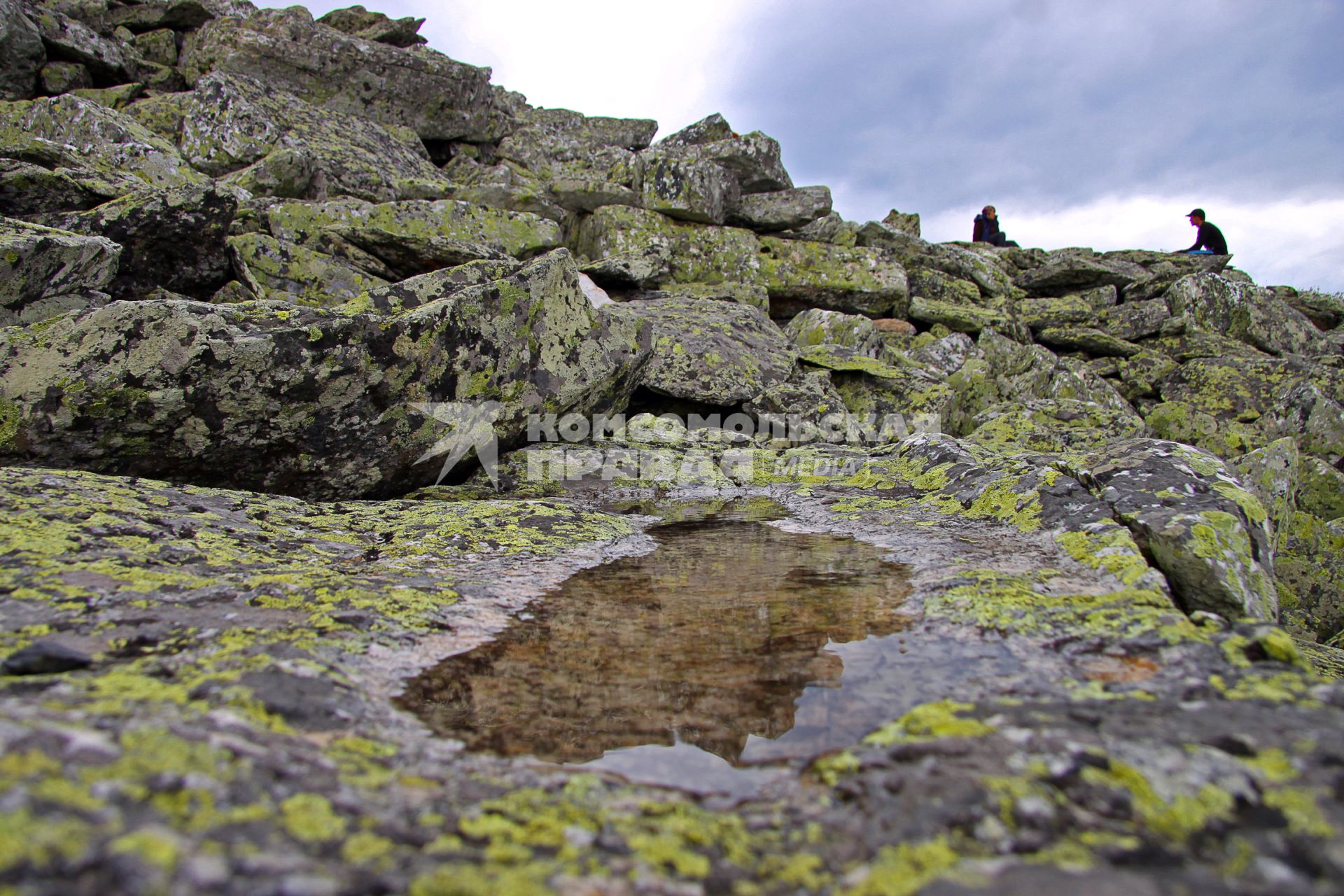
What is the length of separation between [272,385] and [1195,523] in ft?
28.3

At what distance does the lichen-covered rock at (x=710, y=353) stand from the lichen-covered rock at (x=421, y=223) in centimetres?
258

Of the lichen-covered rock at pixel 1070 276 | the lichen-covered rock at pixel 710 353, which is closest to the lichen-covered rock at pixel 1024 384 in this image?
the lichen-covered rock at pixel 710 353

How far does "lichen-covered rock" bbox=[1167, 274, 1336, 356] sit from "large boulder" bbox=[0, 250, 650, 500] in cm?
2600

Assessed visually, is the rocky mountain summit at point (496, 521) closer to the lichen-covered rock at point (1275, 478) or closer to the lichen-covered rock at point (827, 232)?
the lichen-covered rock at point (1275, 478)

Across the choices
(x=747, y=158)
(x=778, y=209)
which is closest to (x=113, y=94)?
(x=747, y=158)

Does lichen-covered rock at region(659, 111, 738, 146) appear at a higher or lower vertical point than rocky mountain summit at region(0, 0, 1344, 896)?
higher

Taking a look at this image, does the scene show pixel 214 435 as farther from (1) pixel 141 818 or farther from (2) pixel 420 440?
(1) pixel 141 818

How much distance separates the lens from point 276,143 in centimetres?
1501

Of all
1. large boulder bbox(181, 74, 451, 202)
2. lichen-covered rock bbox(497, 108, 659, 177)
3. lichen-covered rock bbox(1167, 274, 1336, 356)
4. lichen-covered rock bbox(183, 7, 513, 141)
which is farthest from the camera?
lichen-covered rock bbox(1167, 274, 1336, 356)

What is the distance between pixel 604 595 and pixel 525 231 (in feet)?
37.5

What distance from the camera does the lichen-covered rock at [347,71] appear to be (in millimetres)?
18391

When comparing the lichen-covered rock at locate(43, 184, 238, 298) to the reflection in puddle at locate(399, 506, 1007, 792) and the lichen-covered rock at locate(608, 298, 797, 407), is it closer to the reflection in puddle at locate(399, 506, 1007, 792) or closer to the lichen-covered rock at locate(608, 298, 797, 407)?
the lichen-covered rock at locate(608, 298, 797, 407)

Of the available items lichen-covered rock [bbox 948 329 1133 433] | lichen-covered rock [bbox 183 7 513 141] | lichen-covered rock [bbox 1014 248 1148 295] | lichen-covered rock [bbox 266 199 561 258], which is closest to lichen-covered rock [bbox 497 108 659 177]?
lichen-covered rock [bbox 183 7 513 141]

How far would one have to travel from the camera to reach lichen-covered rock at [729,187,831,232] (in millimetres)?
21203
